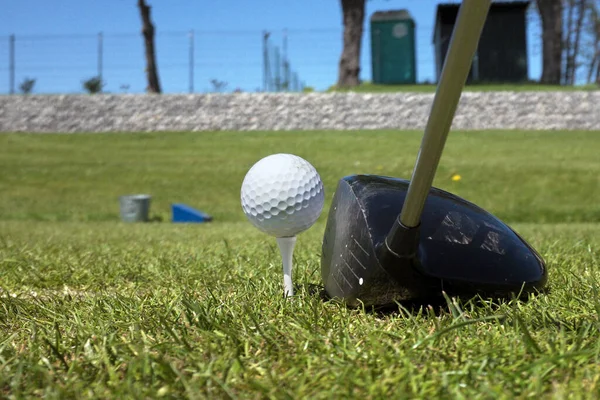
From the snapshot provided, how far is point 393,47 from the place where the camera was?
1978cm

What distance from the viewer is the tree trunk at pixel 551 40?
69.4 ft

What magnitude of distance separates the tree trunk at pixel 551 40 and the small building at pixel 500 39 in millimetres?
1871

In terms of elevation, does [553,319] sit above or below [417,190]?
below

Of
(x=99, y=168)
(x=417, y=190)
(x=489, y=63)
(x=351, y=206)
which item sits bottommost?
(x=99, y=168)

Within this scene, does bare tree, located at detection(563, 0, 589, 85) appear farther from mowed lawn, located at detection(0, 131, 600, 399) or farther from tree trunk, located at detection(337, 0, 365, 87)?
mowed lawn, located at detection(0, 131, 600, 399)

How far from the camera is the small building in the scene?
1955 centimetres

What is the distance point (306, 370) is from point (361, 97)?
16194mm

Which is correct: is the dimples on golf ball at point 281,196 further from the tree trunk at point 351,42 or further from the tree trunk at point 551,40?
the tree trunk at point 551,40

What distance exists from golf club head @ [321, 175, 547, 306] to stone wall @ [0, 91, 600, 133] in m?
14.4

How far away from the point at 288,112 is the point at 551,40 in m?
11.2

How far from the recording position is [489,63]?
780 inches

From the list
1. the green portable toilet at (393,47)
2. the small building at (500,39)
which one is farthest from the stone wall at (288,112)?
the small building at (500,39)

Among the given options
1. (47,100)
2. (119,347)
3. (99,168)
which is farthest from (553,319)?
(47,100)

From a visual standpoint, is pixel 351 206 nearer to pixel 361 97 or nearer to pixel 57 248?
pixel 57 248
